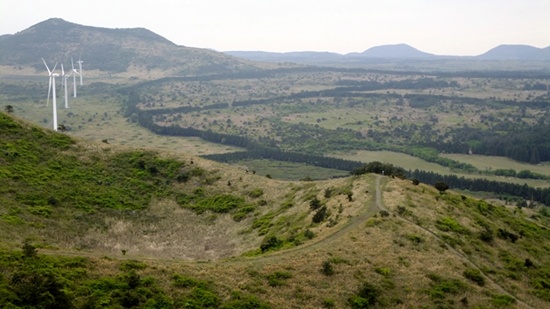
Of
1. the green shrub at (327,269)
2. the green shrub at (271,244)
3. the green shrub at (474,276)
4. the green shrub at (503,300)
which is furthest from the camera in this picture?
the green shrub at (271,244)

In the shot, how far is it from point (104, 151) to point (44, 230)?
38.5 meters

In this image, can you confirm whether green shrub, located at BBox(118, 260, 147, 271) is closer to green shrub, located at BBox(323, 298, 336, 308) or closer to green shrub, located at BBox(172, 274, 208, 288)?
green shrub, located at BBox(172, 274, 208, 288)

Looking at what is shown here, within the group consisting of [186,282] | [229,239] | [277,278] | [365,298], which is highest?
[186,282]

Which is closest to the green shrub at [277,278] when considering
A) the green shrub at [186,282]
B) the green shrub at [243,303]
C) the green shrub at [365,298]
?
the green shrub at [243,303]

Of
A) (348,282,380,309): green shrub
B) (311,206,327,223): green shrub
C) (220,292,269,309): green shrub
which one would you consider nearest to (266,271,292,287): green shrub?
(220,292,269,309): green shrub

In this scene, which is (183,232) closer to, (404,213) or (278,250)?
(278,250)

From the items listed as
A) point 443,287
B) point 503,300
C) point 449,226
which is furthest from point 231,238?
point 503,300

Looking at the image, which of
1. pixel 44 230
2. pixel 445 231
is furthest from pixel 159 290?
pixel 445 231

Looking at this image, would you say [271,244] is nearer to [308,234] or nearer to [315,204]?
[308,234]

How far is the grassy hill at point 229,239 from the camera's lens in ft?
137

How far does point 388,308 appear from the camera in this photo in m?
43.7

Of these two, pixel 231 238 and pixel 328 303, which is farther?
pixel 231 238

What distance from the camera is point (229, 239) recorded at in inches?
2793

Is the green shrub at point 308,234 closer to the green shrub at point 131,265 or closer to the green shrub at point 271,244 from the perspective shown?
the green shrub at point 271,244
